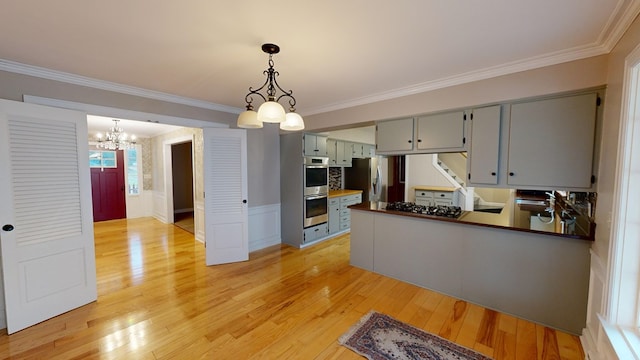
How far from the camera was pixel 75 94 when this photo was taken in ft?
8.63

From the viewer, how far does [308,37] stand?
1879 mm

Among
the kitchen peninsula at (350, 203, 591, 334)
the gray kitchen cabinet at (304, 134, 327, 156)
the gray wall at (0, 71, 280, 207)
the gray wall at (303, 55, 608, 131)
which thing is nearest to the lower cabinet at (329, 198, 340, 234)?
the gray kitchen cabinet at (304, 134, 327, 156)

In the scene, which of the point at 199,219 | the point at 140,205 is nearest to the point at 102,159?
the point at 140,205

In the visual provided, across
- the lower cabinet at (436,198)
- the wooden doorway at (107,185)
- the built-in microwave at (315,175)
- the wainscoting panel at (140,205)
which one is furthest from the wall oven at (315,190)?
the wooden doorway at (107,185)

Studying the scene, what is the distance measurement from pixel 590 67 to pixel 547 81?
26 cm

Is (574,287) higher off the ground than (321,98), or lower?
lower

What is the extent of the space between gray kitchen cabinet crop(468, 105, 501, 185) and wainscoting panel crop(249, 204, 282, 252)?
321cm

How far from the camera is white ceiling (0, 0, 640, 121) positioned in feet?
5.03

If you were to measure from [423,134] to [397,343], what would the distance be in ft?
7.30

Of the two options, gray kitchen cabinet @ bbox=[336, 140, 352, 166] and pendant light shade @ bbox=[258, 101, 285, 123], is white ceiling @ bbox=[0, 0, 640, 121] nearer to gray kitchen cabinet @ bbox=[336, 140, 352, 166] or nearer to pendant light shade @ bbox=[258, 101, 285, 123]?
pendant light shade @ bbox=[258, 101, 285, 123]

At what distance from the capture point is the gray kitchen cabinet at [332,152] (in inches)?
195

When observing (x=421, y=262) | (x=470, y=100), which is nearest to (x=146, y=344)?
(x=421, y=262)

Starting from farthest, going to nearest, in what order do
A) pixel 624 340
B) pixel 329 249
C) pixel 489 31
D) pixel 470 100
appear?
pixel 329 249
pixel 470 100
pixel 489 31
pixel 624 340

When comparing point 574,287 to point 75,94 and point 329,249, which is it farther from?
point 75,94
